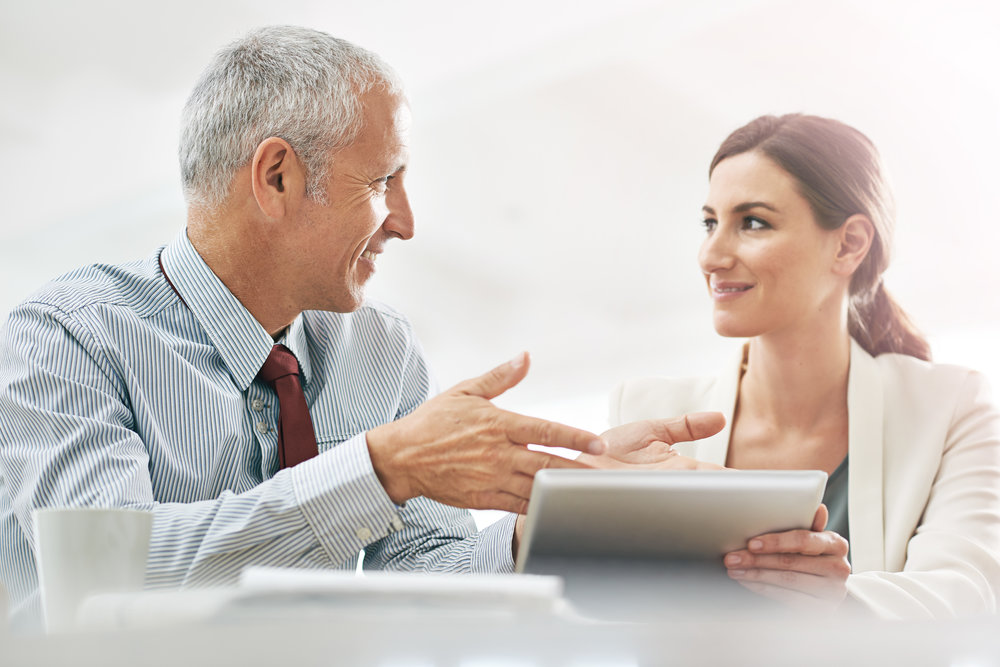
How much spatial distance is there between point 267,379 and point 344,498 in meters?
0.47

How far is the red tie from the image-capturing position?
1.49 metres

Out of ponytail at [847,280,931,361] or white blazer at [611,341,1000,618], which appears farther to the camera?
ponytail at [847,280,931,361]

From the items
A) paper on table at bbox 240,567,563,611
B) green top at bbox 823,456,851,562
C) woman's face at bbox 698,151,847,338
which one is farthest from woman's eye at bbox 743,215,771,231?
paper on table at bbox 240,567,563,611

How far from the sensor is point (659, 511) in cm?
88

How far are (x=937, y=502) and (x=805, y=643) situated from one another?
4.61ft

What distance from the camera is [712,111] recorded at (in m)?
3.09

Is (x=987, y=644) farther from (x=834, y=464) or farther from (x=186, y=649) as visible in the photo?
(x=834, y=464)

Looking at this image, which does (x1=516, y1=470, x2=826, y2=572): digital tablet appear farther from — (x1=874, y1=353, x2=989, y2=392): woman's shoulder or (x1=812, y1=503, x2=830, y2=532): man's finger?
(x1=874, y1=353, x2=989, y2=392): woman's shoulder

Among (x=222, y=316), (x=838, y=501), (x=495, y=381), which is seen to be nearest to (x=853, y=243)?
(x=838, y=501)

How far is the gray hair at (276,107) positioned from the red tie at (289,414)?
0.30 m

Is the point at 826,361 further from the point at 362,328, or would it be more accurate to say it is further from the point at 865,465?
the point at 362,328

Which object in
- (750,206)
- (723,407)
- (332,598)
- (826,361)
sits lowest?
(723,407)

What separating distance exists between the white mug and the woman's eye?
159 cm

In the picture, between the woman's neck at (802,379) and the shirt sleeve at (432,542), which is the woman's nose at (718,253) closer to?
the woman's neck at (802,379)
